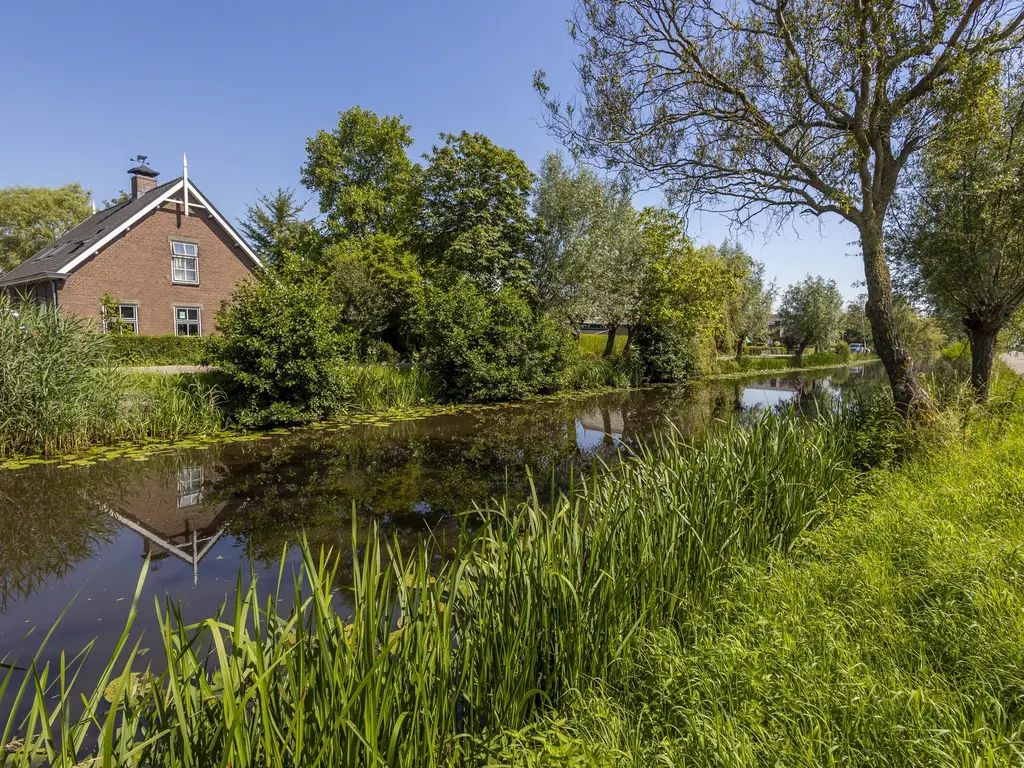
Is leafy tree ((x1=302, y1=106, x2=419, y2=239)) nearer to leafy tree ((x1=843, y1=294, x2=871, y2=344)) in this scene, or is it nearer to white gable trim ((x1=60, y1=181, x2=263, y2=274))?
white gable trim ((x1=60, y1=181, x2=263, y2=274))

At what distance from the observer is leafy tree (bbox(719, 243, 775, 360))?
111 feet

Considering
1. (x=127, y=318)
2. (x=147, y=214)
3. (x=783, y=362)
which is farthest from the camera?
(x=783, y=362)

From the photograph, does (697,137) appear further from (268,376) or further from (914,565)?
(268,376)

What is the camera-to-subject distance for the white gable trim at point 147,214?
20.0 meters

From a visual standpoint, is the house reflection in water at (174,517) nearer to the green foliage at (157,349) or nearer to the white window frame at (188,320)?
the green foliage at (157,349)

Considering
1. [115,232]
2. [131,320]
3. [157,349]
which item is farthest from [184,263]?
[157,349]

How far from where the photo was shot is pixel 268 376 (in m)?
12.2

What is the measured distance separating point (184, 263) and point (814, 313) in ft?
132

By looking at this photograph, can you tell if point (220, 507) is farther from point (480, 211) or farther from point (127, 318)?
point (127, 318)

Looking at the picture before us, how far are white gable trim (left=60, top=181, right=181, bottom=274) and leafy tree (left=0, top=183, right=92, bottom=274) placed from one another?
91.9 feet

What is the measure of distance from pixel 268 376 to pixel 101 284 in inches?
556

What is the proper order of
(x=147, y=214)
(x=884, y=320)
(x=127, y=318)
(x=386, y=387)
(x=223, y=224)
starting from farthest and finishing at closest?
(x=223, y=224) < (x=147, y=214) < (x=127, y=318) < (x=386, y=387) < (x=884, y=320)

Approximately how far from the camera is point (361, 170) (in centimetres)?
3281

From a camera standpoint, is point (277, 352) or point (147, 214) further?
point (147, 214)
